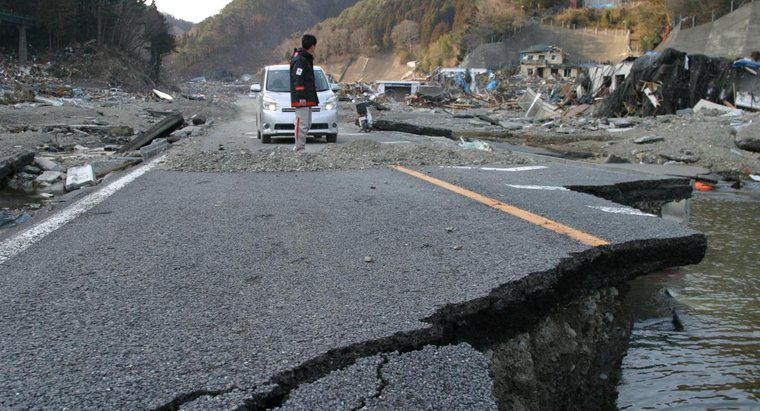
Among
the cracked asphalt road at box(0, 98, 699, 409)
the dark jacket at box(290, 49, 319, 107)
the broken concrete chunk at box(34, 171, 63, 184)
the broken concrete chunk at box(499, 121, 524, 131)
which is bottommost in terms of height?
the broken concrete chunk at box(34, 171, 63, 184)

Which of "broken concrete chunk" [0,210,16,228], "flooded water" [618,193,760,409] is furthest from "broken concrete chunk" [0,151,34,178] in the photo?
"flooded water" [618,193,760,409]

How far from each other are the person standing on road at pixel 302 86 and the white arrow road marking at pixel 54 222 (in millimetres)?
3377

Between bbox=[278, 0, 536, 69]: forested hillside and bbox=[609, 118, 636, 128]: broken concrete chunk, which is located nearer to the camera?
bbox=[609, 118, 636, 128]: broken concrete chunk

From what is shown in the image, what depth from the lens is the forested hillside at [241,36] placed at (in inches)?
6363

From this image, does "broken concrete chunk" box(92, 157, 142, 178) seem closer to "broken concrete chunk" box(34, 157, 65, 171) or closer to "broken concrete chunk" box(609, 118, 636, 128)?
"broken concrete chunk" box(34, 157, 65, 171)

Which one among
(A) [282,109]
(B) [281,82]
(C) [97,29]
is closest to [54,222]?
(A) [282,109]

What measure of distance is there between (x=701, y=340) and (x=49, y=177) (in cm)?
887

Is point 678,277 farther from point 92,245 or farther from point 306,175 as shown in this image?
point 92,245

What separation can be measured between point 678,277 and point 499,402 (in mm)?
4098

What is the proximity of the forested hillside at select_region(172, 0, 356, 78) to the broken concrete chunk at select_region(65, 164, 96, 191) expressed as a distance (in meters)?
147

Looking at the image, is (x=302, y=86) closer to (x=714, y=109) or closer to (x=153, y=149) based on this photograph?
(x=153, y=149)

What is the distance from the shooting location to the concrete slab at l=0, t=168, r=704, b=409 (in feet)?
7.29

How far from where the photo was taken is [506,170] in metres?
7.95

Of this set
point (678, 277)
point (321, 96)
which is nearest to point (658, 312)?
point (678, 277)
